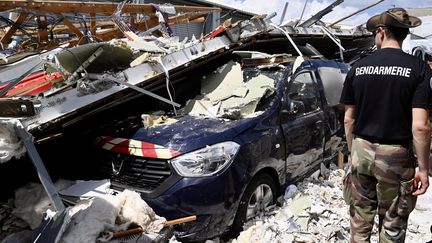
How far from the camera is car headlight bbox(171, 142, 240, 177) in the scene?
316 centimetres

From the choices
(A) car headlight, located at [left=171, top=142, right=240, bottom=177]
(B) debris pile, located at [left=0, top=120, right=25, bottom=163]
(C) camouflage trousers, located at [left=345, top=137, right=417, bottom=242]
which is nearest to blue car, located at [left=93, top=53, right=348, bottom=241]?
(A) car headlight, located at [left=171, top=142, right=240, bottom=177]

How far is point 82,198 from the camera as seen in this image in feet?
10.8

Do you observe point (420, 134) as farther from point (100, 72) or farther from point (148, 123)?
point (100, 72)

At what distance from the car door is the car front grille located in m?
1.44

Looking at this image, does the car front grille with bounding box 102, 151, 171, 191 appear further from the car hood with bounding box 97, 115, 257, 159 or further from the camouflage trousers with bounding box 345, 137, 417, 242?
the camouflage trousers with bounding box 345, 137, 417, 242

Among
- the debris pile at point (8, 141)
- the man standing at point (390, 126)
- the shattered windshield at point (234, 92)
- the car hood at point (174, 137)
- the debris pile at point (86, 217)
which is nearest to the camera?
the debris pile at point (8, 141)

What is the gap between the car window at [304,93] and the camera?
14.1ft

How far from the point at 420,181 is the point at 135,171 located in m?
2.26

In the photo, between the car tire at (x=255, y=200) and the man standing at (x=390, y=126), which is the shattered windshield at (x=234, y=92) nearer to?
the car tire at (x=255, y=200)

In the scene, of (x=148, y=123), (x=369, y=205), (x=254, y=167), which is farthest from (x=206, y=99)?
(x=369, y=205)

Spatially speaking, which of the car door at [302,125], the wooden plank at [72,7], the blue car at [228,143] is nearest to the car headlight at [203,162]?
the blue car at [228,143]

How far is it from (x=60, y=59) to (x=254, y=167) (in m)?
1.98

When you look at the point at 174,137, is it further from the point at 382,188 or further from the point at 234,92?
the point at 382,188

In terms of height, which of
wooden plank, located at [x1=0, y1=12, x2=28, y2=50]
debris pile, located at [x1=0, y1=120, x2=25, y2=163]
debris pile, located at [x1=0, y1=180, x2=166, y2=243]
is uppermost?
wooden plank, located at [x1=0, y1=12, x2=28, y2=50]
